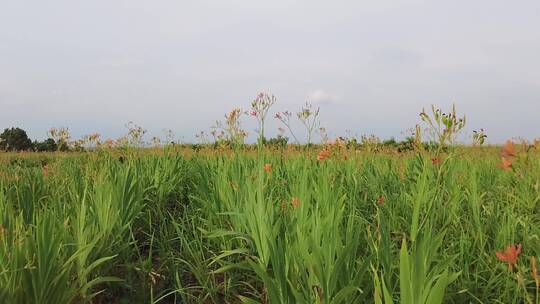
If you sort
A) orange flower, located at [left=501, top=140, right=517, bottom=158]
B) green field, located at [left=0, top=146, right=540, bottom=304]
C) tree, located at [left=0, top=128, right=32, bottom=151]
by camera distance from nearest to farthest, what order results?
green field, located at [left=0, top=146, right=540, bottom=304] → orange flower, located at [left=501, top=140, right=517, bottom=158] → tree, located at [left=0, top=128, right=32, bottom=151]

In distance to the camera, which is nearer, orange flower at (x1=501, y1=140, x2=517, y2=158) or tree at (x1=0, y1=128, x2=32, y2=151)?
orange flower at (x1=501, y1=140, x2=517, y2=158)

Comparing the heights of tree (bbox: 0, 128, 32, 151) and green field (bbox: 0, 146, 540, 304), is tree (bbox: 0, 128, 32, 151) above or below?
above

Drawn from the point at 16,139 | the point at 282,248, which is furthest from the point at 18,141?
the point at 282,248

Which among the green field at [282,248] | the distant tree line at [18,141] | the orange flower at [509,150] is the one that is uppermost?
the distant tree line at [18,141]

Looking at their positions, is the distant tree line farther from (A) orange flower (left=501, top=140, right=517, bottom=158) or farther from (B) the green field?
(A) orange flower (left=501, top=140, right=517, bottom=158)

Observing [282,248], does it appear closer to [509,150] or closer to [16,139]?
[509,150]

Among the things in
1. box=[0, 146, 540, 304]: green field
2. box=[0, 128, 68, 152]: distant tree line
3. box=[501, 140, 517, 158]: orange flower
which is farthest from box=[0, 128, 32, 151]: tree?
box=[501, 140, 517, 158]: orange flower

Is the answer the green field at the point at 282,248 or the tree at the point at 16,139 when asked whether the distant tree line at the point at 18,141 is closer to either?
the tree at the point at 16,139

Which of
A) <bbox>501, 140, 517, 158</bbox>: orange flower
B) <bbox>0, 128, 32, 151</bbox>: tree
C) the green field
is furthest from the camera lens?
<bbox>0, 128, 32, 151</bbox>: tree

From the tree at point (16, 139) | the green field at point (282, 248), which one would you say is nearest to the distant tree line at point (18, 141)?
the tree at point (16, 139)

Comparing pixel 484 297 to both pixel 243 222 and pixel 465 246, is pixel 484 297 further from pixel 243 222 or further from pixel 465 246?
pixel 243 222

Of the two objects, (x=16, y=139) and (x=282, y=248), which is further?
(x=16, y=139)

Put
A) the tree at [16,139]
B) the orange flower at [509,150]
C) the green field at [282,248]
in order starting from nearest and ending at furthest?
the green field at [282,248], the orange flower at [509,150], the tree at [16,139]

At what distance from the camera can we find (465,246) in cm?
253
